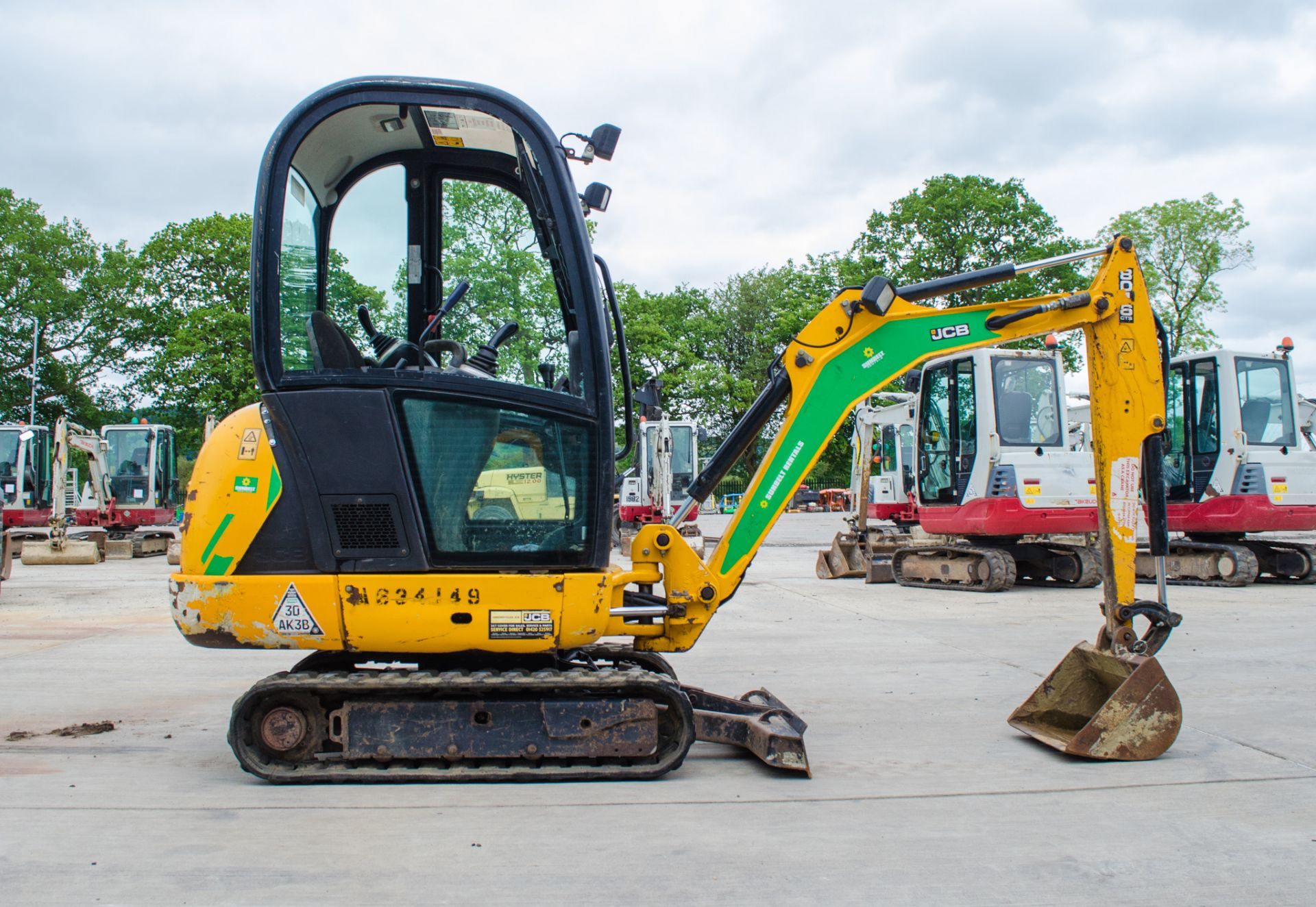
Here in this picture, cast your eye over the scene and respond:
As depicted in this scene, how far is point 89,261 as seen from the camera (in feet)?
139

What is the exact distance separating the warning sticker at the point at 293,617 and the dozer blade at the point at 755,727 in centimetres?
169

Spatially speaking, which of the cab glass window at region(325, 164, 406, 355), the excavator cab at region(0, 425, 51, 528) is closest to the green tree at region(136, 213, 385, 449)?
the excavator cab at region(0, 425, 51, 528)

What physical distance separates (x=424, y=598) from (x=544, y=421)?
0.88 m

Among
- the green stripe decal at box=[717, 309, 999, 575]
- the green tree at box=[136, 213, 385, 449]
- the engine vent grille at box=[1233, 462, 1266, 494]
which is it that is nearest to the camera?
the green stripe decal at box=[717, 309, 999, 575]

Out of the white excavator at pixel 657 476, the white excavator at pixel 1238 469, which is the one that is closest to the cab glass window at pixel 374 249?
the white excavator at pixel 1238 469

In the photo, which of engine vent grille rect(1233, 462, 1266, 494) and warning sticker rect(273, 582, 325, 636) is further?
engine vent grille rect(1233, 462, 1266, 494)

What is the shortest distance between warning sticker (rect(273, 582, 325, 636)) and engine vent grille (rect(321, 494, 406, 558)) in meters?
0.24

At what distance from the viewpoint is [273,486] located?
4.12 m

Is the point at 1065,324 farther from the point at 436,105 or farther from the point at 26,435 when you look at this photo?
the point at 26,435

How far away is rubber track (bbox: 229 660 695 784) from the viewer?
4031 millimetres

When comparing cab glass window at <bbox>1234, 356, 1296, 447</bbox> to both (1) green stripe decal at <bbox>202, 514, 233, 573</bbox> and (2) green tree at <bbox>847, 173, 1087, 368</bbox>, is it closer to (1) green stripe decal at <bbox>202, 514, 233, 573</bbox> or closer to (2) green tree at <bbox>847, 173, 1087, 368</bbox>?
(1) green stripe decal at <bbox>202, 514, 233, 573</bbox>

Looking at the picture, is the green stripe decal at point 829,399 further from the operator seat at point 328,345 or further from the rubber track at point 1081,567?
the rubber track at point 1081,567

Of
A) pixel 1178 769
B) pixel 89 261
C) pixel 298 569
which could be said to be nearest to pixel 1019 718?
pixel 1178 769

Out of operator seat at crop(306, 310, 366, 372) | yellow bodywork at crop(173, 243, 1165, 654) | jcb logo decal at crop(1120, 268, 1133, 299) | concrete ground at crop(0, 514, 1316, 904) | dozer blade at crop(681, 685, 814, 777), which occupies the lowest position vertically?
concrete ground at crop(0, 514, 1316, 904)
